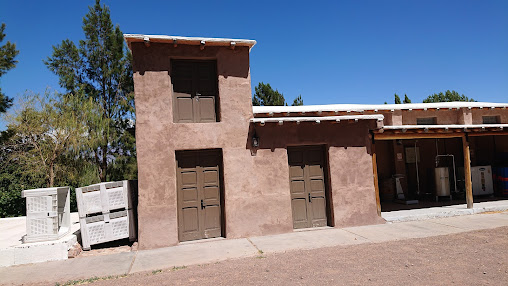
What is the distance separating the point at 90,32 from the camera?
70.9 ft

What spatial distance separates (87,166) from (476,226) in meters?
17.8

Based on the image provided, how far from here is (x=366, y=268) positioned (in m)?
5.14

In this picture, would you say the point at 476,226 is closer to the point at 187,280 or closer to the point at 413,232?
the point at 413,232

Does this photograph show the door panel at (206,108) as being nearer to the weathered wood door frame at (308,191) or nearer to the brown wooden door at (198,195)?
the brown wooden door at (198,195)

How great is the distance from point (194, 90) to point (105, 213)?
12.1ft

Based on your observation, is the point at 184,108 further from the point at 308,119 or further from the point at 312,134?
the point at 312,134

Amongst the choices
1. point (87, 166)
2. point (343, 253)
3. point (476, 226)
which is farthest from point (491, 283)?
point (87, 166)

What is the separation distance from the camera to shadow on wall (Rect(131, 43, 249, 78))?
7.59 meters

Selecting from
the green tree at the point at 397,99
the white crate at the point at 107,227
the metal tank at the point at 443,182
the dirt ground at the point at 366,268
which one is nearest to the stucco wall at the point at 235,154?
the white crate at the point at 107,227

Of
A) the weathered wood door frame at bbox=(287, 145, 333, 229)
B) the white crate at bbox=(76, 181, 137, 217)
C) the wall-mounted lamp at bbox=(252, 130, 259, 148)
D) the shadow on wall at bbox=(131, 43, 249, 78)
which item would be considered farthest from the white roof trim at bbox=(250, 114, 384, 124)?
the white crate at bbox=(76, 181, 137, 217)

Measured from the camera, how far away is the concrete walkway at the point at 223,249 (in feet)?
19.0

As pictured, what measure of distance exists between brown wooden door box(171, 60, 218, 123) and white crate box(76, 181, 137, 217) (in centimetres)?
220

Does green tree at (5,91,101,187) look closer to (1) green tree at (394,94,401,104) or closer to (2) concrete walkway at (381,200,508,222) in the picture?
(2) concrete walkway at (381,200,508,222)

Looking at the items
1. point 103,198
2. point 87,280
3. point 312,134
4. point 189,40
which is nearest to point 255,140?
point 312,134
